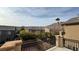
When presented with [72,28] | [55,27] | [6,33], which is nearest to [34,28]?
[55,27]

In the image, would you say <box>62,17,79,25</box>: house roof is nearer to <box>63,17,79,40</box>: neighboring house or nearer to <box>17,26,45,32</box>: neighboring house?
<box>63,17,79,40</box>: neighboring house

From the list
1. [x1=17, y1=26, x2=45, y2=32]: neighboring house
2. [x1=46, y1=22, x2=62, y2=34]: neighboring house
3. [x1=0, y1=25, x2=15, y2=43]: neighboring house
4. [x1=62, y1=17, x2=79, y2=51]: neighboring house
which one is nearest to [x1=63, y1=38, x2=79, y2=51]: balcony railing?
[x1=62, y1=17, x2=79, y2=51]: neighboring house

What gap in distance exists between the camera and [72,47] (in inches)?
110

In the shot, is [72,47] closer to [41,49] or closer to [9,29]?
[41,49]

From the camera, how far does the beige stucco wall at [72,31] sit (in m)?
2.71

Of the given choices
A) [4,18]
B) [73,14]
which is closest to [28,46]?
[4,18]

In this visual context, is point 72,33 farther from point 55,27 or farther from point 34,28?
point 34,28

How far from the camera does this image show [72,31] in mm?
2727

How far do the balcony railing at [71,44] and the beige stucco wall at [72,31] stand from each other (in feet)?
0.21

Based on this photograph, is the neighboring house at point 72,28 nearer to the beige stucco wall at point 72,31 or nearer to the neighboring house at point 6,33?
the beige stucco wall at point 72,31

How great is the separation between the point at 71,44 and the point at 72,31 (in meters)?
0.22

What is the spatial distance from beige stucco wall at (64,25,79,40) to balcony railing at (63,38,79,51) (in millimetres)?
63

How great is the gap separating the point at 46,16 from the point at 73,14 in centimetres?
44

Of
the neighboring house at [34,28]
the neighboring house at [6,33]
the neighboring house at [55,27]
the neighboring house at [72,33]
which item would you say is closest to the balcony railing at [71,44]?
the neighboring house at [72,33]
